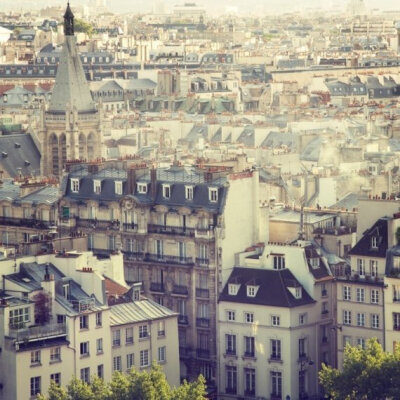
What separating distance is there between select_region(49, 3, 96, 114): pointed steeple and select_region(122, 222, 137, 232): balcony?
41.2 m

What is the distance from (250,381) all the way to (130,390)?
34.2 feet

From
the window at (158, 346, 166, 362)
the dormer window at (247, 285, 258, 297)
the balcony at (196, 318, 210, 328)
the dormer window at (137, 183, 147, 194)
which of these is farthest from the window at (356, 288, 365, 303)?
the dormer window at (137, 183, 147, 194)

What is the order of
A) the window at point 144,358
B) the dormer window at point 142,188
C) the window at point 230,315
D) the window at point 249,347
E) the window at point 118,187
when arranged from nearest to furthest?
1. the window at point 144,358
2. the window at point 249,347
3. the window at point 230,315
4. the dormer window at point 142,188
5. the window at point 118,187

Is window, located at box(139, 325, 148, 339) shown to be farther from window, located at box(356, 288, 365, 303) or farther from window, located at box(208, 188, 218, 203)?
window, located at box(208, 188, 218, 203)

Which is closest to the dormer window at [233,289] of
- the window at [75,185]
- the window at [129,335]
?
the window at [129,335]

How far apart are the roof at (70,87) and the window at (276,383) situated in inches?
1963

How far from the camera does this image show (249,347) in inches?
3521

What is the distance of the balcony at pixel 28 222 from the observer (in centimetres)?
9894

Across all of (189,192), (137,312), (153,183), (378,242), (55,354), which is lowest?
(55,354)

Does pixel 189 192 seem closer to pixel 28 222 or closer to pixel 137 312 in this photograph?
pixel 28 222

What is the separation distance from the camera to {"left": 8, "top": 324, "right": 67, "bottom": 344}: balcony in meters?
81.9

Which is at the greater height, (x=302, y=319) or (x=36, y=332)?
(x=36, y=332)

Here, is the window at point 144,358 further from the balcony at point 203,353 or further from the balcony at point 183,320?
the balcony at point 183,320

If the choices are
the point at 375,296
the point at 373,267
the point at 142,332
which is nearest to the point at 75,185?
the point at 142,332
